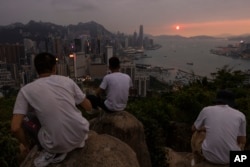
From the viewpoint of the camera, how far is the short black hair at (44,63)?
201 centimetres

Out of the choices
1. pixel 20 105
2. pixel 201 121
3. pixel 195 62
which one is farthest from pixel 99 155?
pixel 195 62

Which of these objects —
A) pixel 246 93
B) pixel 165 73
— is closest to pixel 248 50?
pixel 165 73

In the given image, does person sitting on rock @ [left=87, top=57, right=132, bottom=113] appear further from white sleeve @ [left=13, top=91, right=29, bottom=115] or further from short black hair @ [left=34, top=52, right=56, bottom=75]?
white sleeve @ [left=13, top=91, right=29, bottom=115]

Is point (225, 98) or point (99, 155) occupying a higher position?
point (225, 98)

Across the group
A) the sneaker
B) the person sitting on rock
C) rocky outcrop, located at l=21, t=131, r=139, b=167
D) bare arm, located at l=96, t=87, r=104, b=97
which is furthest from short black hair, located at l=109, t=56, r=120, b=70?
the sneaker

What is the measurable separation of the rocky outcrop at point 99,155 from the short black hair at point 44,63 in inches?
27.9

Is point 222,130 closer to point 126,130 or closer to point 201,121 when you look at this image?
point 201,121

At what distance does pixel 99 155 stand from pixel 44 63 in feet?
2.85

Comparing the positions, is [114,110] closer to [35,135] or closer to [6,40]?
[35,135]

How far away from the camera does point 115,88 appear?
3.70m

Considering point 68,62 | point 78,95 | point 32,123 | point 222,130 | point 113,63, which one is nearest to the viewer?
point 32,123

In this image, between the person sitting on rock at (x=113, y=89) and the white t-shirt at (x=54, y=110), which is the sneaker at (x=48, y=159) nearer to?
the white t-shirt at (x=54, y=110)

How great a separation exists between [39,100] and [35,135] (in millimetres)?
321

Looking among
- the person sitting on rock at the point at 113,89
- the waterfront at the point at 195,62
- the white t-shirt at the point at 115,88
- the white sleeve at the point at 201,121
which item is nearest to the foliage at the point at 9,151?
the person sitting on rock at the point at 113,89
